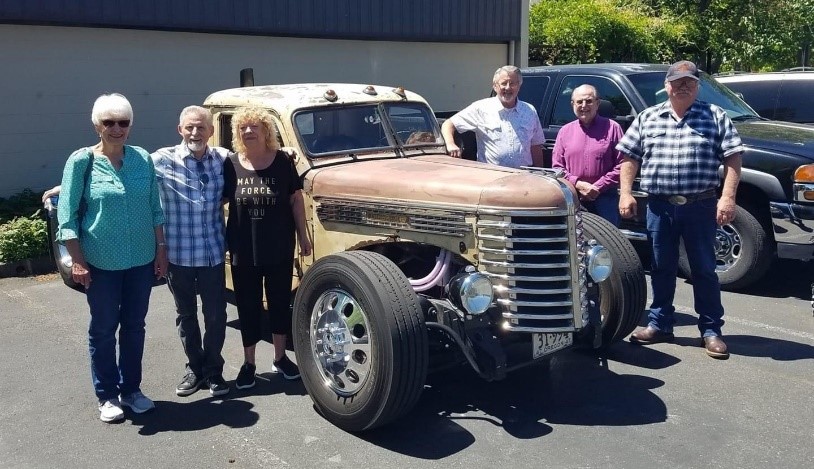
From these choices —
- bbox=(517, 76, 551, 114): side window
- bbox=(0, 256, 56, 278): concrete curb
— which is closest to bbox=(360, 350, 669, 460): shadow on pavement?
bbox=(517, 76, 551, 114): side window

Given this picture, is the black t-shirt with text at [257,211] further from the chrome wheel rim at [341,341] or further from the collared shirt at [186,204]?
the chrome wheel rim at [341,341]

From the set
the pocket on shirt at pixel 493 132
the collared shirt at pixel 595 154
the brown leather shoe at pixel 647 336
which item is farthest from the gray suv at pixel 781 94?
the pocket on shirt at pixel 493 132

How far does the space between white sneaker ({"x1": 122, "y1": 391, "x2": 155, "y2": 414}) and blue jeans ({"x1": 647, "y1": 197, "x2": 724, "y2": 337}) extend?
11.8ft

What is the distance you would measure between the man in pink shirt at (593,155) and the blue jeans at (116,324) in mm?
3290

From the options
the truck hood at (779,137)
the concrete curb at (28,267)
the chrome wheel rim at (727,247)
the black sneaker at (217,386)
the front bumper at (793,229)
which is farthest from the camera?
the concrete curb at (28,267)

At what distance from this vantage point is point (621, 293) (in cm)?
555

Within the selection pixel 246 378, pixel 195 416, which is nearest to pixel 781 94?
pixel 246 378

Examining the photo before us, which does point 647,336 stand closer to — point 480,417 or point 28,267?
point 480,417

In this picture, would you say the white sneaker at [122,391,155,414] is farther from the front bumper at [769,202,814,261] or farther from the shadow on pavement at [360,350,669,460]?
the front bumper at [769,202,814,261]

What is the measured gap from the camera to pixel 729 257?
7.61 meters

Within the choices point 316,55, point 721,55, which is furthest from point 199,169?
point 721,55

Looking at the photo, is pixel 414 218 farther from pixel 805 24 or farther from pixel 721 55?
pixel 805 24

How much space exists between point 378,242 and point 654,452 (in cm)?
200

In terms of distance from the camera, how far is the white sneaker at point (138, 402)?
502cm
